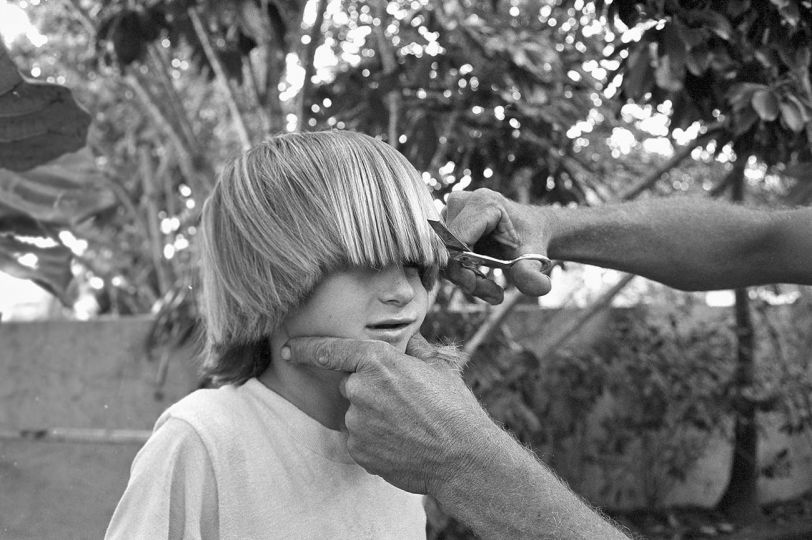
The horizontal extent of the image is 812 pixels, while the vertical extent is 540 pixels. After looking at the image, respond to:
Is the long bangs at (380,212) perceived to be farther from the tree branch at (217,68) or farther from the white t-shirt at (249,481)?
the tree branch at (217,68)

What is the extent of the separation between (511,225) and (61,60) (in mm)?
5373

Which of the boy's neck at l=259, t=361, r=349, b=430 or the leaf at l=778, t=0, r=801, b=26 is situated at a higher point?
the leaf at l=778, t=0, r=801, b=26

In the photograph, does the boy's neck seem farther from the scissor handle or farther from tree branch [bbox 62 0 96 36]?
tree branch [bbox 62 0 96 36]

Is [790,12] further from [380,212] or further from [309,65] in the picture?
[309,65]

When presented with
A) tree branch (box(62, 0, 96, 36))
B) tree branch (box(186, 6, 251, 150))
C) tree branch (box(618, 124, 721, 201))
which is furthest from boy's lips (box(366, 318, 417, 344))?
tree branch (box(62, 0, 96, 36))

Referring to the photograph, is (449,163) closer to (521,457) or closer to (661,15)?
(661,15)

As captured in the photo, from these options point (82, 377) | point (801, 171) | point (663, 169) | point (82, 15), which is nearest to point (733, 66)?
point (801, 171)

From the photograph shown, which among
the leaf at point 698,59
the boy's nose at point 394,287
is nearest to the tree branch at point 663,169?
the leaf at point 698,59

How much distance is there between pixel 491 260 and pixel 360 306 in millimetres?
277

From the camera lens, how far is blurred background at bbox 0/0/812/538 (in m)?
2.35

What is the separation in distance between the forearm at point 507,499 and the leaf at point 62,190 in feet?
5.62

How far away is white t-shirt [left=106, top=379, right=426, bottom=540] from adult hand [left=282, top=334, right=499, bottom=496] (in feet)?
0.66

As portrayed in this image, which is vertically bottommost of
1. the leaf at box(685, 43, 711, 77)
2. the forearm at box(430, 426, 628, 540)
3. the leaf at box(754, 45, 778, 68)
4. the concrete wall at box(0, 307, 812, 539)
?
the concrete wall at box(0, 307, 812, 539)

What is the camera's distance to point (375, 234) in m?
1.49
